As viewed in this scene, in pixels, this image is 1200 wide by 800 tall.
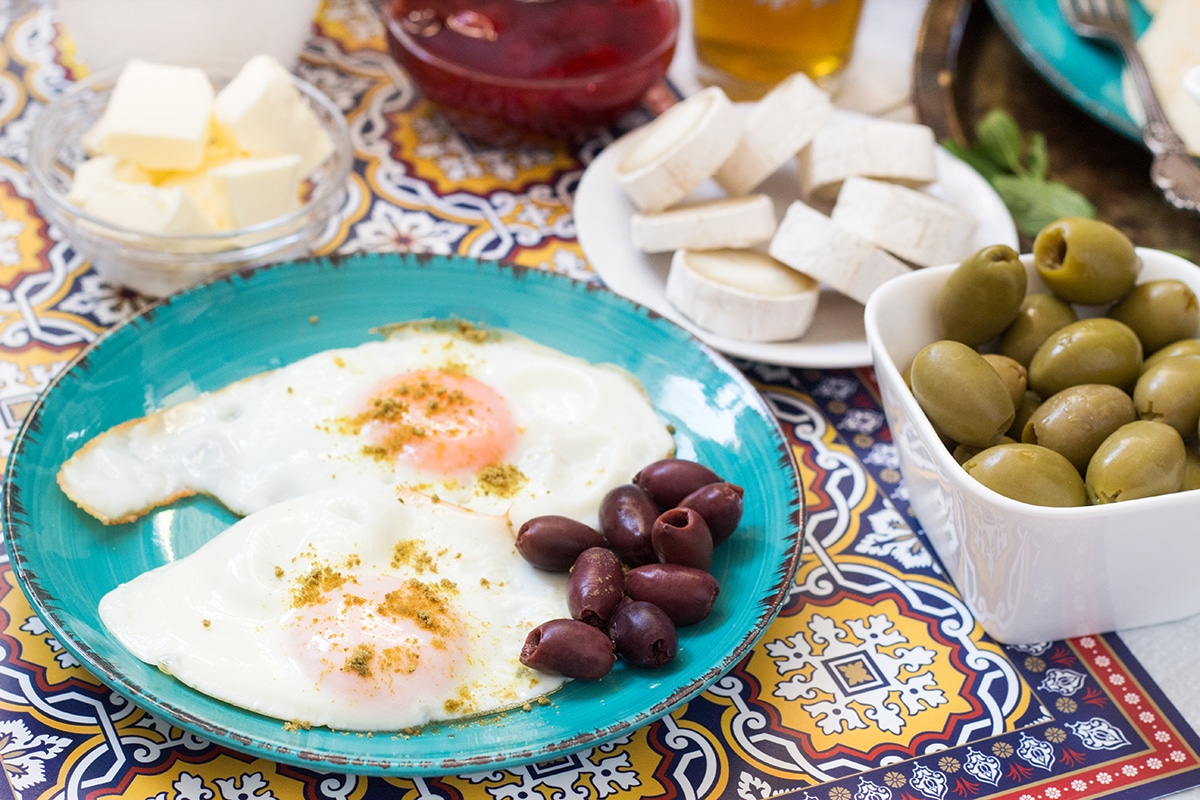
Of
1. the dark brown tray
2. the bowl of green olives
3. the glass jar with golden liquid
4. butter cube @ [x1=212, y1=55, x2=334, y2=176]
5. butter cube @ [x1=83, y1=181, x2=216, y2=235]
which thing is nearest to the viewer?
the bowl of green olives

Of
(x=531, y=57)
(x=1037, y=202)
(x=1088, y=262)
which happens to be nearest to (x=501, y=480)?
(x=1088, y=262)

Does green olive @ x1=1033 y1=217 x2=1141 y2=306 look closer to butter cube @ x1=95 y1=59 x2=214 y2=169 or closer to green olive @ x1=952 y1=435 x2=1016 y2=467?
green olive @ x1=952 y1=435 x2=1016 y2=467

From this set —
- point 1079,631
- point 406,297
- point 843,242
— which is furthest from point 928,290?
point 406,297

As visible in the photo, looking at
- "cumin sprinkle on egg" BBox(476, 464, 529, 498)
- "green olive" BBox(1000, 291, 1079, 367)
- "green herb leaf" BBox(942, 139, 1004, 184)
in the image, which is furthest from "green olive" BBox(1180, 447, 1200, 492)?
"green herb leaf" BBox(942, 139, 1004, 184)

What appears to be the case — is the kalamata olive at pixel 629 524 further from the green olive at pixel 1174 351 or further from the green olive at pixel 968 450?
the green olive at pixel 1174 351

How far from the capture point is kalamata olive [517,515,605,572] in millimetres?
1257

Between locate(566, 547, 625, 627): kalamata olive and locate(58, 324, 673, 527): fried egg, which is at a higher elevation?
locate(566, 547, 625, 627): kalamata olive

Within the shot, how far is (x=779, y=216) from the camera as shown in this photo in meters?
1.96

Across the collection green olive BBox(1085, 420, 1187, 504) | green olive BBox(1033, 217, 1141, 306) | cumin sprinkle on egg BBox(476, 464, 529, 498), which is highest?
green olive BBox(1033, 217, 1141, 306)

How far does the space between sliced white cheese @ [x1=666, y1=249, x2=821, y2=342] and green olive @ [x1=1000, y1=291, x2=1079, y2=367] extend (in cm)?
32

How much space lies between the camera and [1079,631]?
136 cm

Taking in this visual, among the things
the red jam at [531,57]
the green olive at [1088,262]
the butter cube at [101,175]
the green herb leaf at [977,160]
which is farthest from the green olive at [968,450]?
the butter cube at [101,175]

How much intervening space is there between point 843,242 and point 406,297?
68 centimetres

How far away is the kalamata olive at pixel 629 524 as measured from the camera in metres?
1.28
